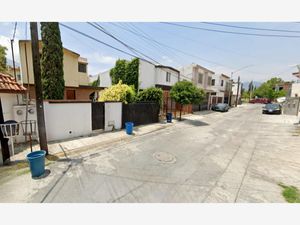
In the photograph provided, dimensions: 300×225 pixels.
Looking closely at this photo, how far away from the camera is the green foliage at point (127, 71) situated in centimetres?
1816

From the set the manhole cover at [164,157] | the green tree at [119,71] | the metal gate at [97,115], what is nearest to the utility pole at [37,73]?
the metal gate at [97,115]

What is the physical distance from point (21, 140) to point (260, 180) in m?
9.98

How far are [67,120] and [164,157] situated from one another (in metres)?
5.44

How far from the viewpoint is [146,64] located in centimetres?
1862

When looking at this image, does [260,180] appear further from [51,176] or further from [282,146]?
[51,176]

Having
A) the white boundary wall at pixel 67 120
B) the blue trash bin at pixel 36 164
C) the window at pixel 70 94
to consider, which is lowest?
the blue trash bin at pixel 36 164

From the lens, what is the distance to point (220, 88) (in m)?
33.7

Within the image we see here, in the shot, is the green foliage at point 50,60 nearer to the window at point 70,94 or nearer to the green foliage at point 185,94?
the window at point 70,94

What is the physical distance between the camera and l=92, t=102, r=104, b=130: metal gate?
9375 mm

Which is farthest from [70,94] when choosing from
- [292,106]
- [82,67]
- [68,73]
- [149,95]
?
[292,106]

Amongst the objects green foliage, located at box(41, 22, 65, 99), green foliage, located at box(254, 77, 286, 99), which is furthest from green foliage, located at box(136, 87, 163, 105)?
green foliage, located at box(254, 77, 286, 99)

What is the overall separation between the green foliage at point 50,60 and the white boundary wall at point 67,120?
10.4 ft

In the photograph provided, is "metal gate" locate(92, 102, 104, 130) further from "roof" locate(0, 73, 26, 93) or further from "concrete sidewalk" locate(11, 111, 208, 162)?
"roof" locate(0, 73, 26, 93)

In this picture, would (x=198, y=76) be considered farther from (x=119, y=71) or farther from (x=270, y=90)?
(x=270, y=90)
